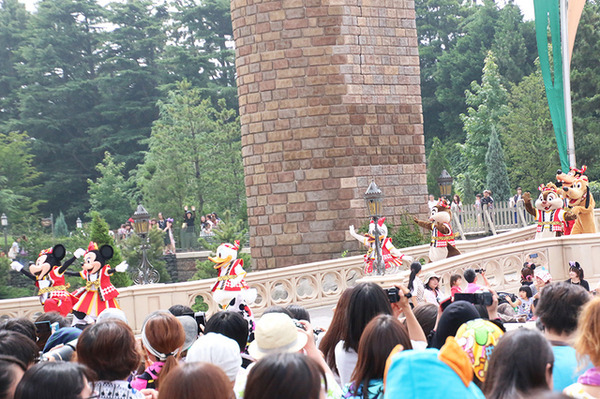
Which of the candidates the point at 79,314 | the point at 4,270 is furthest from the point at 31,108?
the point at 79,314

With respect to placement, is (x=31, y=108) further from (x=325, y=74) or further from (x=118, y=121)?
(x=325, y=74)

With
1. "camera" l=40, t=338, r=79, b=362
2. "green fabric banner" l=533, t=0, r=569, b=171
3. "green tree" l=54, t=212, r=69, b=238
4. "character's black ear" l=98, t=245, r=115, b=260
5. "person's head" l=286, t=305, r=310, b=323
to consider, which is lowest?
"green tree" l=54, t=212, r=69, b=238

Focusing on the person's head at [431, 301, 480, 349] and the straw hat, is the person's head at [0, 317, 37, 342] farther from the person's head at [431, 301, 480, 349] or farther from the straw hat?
the person's head at [431, 301, 480, 349]

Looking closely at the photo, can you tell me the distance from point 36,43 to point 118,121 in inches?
Answer: 281

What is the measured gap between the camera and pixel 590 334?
3414mm

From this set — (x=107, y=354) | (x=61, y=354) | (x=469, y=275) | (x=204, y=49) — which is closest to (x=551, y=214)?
(x=469, y=275)

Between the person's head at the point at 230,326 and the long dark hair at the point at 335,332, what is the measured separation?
2.13 ft

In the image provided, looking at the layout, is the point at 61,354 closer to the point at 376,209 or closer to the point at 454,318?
the point at 454,318

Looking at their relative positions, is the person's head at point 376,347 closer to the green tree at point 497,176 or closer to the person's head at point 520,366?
the person's head at point 520,366

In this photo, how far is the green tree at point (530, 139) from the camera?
3875 cm

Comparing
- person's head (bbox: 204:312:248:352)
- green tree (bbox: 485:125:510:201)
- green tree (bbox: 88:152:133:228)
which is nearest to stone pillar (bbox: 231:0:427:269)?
person's head (bbox: 204:312:248:352)

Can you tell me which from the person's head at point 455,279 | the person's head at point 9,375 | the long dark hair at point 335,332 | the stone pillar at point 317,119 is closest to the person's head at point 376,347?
the long dark hair at point 335,332

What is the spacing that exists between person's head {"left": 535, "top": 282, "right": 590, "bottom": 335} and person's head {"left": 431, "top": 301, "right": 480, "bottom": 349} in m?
0.33

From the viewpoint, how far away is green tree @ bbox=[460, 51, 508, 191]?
4346 cm
